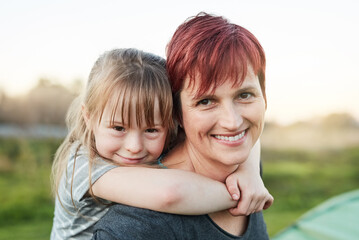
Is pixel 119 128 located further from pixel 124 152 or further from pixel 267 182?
pixel 267 182

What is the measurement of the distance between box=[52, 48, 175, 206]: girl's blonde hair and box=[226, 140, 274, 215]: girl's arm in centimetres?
40

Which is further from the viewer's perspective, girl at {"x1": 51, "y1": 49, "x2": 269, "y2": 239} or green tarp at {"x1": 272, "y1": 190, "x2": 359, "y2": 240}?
green tarp at {"x1": 272, "y1": 190, "x2": 359, "y2": 240}

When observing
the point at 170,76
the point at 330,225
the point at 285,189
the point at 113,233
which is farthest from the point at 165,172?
the point at 285,189

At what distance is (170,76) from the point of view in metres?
1.95

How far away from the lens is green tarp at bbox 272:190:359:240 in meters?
3.79

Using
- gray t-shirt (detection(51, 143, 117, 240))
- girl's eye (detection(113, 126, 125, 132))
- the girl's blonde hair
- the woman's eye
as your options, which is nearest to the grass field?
gray t-shirt (detection(51, 143, 117, 240))

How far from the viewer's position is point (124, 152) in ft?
6.77

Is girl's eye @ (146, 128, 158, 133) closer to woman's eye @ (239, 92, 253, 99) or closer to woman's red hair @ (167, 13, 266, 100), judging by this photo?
woman's red hair @ (167, 13, 266, 100)

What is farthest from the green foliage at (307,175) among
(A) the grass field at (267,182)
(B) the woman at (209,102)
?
(B) the woman at (209,102)

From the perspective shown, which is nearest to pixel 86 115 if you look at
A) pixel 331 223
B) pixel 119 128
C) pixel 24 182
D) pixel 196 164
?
pixel 119 128

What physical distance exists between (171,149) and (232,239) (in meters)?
0.56

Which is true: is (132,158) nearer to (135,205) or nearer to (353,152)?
(135,205)

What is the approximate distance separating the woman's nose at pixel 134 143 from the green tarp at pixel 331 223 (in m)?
2.34

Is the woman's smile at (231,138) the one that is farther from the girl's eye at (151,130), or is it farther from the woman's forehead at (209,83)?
the girl's eye at (151,130)
